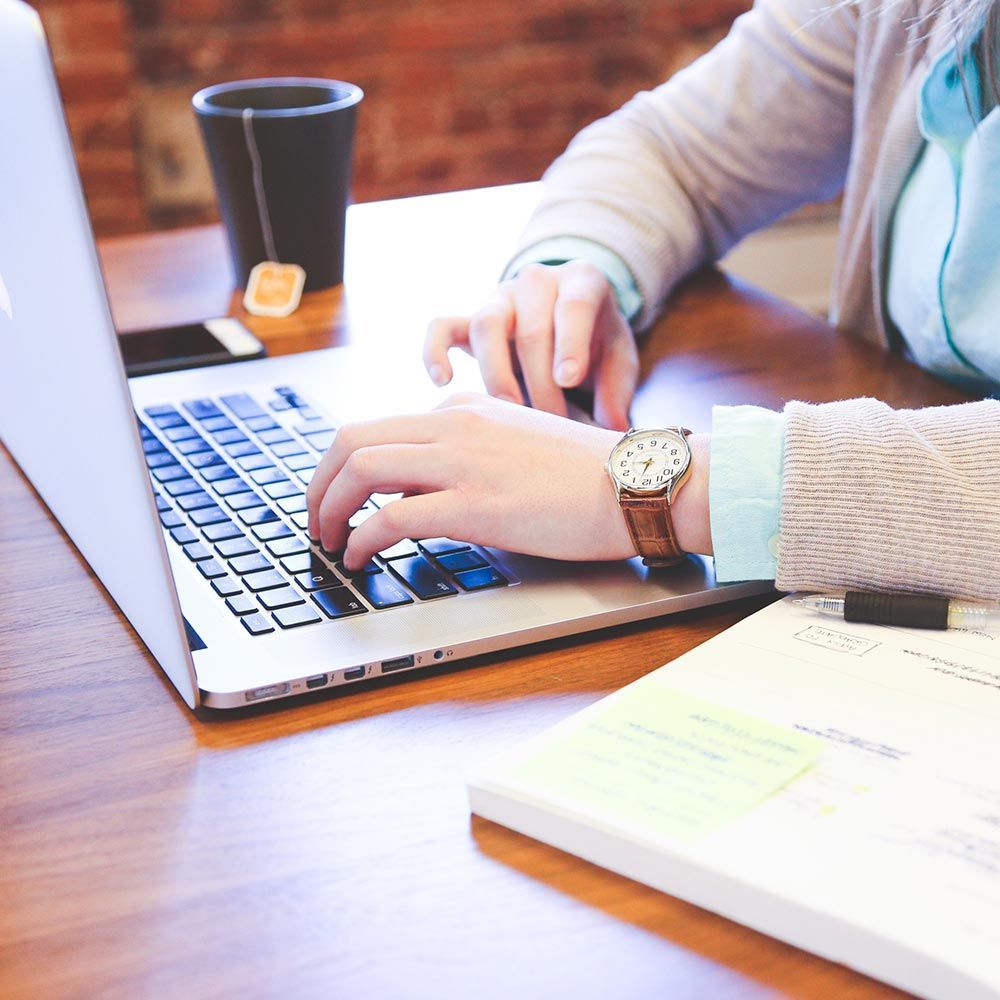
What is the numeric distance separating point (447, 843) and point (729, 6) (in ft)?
8.38

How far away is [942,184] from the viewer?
3.12 feet

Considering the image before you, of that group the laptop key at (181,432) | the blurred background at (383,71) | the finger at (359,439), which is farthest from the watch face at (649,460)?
the blurred background at (383,71)

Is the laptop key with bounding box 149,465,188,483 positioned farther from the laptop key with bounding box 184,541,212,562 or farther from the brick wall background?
the brick wall background

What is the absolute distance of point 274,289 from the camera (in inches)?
44.6

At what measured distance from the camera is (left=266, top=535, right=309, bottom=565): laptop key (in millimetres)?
694

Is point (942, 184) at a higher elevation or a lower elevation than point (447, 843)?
higher

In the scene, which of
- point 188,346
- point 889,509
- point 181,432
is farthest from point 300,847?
point 188,346

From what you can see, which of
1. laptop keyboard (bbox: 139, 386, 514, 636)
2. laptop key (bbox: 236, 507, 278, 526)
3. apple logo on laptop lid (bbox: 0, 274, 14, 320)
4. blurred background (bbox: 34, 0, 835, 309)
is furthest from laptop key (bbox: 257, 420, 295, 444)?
blurred background (bbox: 34, 0, 835, 309)

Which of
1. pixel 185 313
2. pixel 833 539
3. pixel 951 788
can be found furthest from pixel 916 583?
pixel 185 313

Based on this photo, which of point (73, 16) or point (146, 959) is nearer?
point (146, 959)

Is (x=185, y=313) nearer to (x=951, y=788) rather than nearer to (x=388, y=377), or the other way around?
(x=388, y=377)

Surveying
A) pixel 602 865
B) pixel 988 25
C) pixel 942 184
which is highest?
pixel 988 25

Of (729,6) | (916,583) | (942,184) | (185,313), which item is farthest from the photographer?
(729,6)

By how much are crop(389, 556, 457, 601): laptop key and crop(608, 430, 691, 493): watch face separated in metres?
0.11
